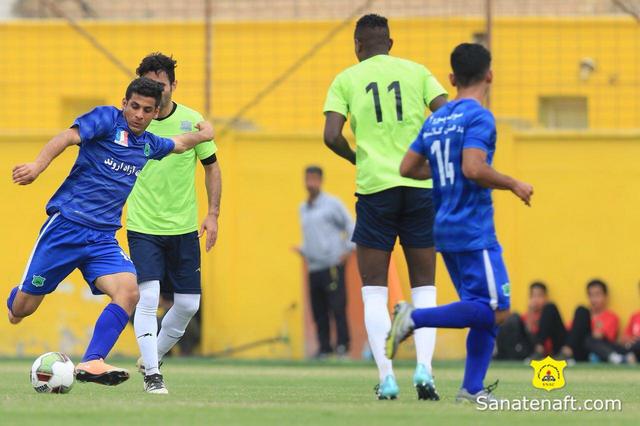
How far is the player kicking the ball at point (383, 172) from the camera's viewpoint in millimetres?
9234

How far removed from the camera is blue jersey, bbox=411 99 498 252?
8062 millimetres

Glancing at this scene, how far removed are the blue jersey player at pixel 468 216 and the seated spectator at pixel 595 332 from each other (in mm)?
8129

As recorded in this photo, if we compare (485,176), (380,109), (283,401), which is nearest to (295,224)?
(380,109)

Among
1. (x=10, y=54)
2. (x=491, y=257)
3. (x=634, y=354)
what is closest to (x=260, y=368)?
(x=634, y=354)

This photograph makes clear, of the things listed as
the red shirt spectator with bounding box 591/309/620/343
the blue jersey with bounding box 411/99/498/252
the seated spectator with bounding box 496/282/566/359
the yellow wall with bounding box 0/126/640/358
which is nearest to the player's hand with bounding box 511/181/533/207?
the blue jersey with bounding box 411/99/498/252

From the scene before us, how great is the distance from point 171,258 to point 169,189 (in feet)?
1.53

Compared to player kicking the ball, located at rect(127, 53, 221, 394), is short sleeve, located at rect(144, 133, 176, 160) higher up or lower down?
higher up

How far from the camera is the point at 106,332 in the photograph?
908cm

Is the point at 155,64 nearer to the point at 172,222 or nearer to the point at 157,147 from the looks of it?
the point at 157,147

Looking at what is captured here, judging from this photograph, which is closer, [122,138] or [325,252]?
[122,138]

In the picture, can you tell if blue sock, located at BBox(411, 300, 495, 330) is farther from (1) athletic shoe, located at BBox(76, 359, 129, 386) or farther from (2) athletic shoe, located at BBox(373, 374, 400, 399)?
(1) athletic shoe, located at BBox(76, 359, 129, 386)

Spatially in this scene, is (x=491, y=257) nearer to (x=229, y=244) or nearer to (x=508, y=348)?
(x=508, y=348)

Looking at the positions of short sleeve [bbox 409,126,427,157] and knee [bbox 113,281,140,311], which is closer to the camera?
short sleeve [bbox 409,126,427,157]

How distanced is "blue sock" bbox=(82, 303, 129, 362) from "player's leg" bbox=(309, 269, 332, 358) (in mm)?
8110
